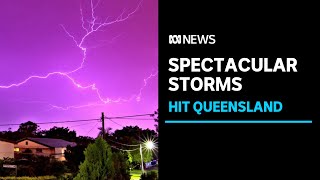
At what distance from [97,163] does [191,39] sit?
20.7 ft

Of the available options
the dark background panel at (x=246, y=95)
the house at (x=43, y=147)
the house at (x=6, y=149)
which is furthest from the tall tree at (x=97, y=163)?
the house at (x=43, y=147)

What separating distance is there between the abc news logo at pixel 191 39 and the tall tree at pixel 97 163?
245 inches

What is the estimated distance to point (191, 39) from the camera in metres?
4.36

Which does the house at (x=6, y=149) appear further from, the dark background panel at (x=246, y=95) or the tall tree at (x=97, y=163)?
the dark background panel at (x=246, y=95)

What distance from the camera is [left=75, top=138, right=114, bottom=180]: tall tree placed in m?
9.91

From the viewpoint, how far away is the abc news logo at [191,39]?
171 inches

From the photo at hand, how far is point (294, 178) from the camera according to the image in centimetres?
442

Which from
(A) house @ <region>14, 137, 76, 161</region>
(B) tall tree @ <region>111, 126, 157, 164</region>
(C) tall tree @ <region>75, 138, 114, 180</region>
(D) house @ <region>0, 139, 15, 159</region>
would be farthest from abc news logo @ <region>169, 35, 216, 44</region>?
(A) house @ <region>14, 137, 76, 161</region>

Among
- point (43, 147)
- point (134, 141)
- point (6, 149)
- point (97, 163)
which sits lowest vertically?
point (97, 163)

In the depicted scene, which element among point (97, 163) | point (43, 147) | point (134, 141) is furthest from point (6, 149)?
point (97, 163)

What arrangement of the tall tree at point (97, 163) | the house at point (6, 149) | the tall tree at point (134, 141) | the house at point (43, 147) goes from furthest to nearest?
the house at point (43, 147) → the house at point (6, 149) → the tall tree at point (134, 141) → the tall tree at point (97, 163)

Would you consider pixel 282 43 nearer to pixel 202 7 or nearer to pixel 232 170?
pixel 202 7

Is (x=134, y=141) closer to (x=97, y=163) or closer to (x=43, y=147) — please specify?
(x=43, y=147)

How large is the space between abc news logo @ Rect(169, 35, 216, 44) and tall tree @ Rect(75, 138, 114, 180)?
6.22 metres
